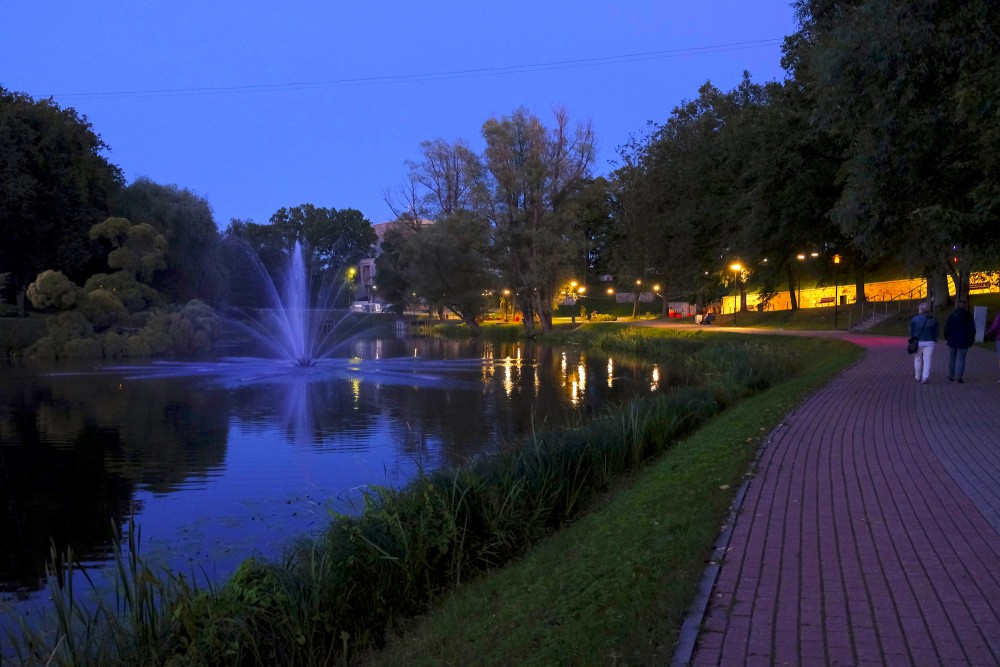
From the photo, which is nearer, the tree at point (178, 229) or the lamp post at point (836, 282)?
the lamp post at point (836, 282)

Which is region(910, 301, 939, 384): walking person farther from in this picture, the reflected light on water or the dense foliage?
the dense foliage

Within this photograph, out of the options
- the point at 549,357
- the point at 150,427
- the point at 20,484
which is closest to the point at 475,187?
the point at 549,357

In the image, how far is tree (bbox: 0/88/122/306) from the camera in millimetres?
44656

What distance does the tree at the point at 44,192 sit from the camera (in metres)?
44.7

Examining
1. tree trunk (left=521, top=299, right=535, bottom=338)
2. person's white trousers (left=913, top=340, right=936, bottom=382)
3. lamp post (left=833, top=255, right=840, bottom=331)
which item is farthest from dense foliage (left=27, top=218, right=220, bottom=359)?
person's white trousers (left=913, top=340, right=936, bottom=382)

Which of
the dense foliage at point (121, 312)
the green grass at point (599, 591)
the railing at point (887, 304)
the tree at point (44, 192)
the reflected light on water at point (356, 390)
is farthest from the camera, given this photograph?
the tree at point (44, 192)

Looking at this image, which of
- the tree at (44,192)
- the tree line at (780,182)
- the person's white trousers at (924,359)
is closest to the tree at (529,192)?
the tree line at (780,182)

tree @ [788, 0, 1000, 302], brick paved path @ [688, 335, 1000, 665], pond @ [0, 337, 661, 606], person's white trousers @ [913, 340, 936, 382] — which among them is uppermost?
tree @ [788, 0, 1000, 302]

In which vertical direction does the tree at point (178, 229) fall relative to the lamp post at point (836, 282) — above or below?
above

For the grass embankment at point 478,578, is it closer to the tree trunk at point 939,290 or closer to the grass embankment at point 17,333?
the tree trunk at point 939,290

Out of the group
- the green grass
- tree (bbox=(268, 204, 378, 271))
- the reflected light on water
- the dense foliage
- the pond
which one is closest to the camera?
the green grass

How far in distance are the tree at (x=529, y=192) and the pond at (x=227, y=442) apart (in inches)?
750

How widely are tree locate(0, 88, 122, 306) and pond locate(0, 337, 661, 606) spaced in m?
16.7

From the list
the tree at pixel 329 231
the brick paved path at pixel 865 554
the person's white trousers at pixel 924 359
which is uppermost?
the tree at pixel 329 231
